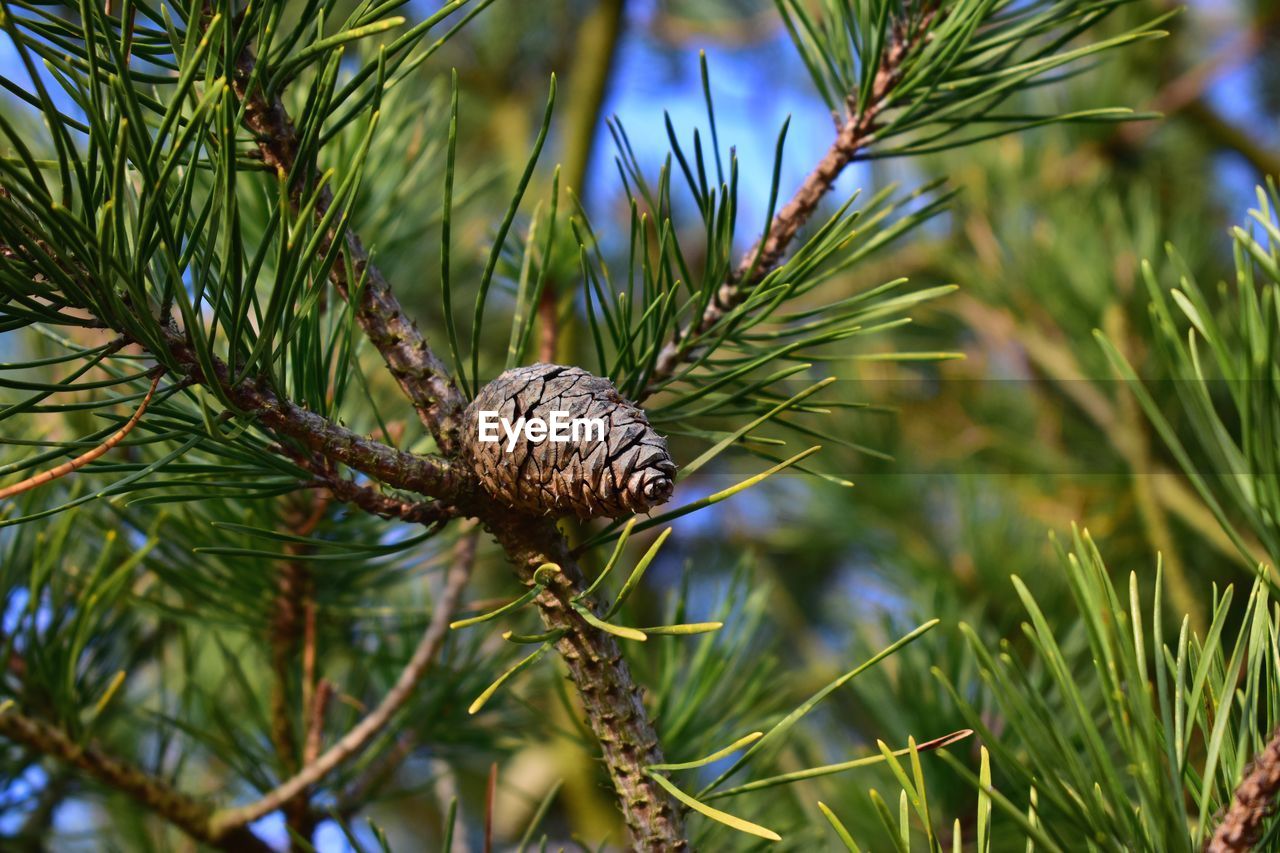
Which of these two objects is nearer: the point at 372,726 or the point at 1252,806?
the point at 1252,806

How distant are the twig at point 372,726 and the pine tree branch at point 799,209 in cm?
16

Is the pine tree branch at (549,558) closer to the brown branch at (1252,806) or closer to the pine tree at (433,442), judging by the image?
the pine tree at (433,442)

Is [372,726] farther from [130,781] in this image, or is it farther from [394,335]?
[394,335]

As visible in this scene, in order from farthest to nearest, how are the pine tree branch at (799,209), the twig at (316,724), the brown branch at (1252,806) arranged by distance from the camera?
1. the twig at (316,724)
2. the pine tree branch at (799,209)
3. the brown branch at (1252,806)

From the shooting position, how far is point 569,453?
0.28 m

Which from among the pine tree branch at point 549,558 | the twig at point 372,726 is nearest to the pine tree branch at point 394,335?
the pine tree branch at point 549,558

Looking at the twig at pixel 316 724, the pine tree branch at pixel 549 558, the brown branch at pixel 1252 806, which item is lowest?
the brown branch at pixel 1252 806

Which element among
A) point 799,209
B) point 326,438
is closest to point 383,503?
point 326,438

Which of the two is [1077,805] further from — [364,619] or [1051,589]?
[1051,589]

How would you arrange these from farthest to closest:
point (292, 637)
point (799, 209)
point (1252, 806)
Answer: point (292, 637), point (799, 209), point (1252, 806)

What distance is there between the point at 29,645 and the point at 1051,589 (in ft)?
2.12

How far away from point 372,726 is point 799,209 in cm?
27

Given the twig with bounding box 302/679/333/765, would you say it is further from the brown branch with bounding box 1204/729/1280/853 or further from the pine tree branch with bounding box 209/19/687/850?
the brown branch with bounding box 1204/729/1280/853

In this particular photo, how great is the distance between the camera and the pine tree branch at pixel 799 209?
377mm
